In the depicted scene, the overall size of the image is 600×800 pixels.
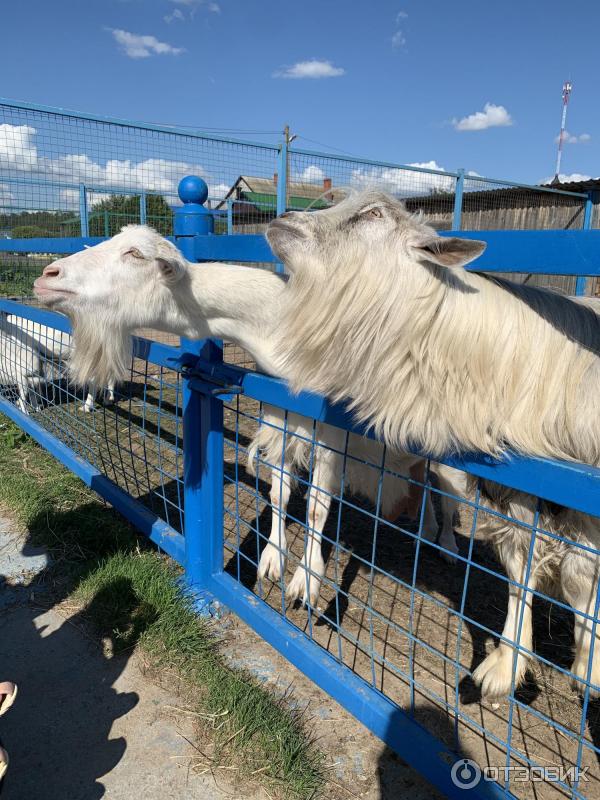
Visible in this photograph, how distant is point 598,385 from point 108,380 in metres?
2.17

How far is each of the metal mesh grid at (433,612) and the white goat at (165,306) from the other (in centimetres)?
9

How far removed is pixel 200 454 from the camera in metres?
2.64

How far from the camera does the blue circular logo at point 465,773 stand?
1.62m

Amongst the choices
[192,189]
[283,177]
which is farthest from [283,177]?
[192,189]

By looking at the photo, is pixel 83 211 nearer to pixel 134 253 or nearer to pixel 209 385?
pixel 134 253

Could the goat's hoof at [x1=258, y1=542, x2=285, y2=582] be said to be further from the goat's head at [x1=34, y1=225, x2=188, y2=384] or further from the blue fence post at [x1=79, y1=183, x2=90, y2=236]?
the blue fence post at [x1=79, y1=183, x2=90, y2=236]

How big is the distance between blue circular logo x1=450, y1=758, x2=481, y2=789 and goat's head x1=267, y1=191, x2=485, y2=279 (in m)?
1.48

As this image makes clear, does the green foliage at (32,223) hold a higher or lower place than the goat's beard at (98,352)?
higher

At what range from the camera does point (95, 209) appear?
12484mm

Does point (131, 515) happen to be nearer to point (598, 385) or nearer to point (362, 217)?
point (362, 217)

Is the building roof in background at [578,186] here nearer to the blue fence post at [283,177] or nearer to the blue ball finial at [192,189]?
the blue fence post at [283,177]

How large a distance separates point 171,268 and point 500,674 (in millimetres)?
2073

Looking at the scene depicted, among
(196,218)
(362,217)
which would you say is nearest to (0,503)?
(196,218)

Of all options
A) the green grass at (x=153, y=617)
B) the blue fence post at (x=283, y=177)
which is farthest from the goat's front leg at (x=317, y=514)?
the blue fence post at (x=283, y=177)
